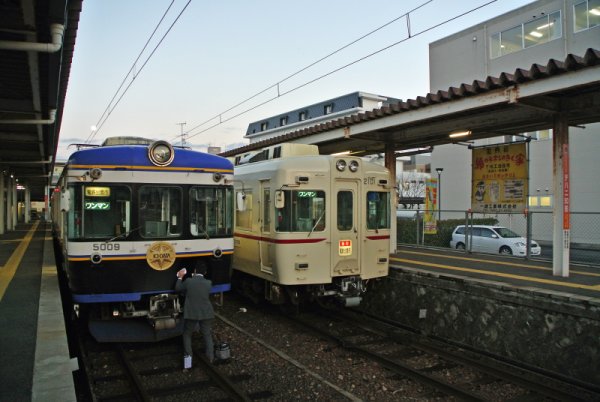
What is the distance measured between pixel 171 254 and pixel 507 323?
5.49m

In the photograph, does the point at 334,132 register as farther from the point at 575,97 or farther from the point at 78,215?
the point at 78,215

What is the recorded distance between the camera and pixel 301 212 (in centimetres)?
895

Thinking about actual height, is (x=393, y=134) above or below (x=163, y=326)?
above

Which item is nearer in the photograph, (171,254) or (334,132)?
(171,254)

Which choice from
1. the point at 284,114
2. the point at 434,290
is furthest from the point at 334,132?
the point at 284,114

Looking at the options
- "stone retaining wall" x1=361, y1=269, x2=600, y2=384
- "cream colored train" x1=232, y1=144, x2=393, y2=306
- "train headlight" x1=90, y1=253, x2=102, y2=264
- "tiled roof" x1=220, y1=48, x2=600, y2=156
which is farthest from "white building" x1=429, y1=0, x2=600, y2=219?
"train headlight" x1=90, y1=253, x2=102, y2=264

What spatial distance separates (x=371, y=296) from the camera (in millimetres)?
10961

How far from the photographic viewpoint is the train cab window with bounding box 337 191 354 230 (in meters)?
9.32

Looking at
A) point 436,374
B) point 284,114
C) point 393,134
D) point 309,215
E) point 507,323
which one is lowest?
point 436,374

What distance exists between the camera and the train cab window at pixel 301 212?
888 centimetres

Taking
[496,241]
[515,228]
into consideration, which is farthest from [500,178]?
[515,228]

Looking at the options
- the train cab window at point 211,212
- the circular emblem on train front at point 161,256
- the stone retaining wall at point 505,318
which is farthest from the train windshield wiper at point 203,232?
the stone retaining wall at point 505,318

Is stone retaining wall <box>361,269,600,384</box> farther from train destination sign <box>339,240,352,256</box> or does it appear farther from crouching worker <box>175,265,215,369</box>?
crouching worker <box>175,265,215,369</box>

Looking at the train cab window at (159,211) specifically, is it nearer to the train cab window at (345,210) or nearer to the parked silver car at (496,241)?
the train cab window at (345,210)
